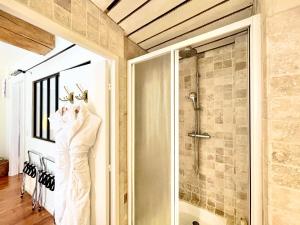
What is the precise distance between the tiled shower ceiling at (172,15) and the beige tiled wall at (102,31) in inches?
3.5

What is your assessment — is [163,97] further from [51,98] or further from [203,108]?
[51,98]

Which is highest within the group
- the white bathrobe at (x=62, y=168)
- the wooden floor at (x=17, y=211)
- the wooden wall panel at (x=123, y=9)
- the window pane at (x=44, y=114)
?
the wooden wall panel at (x=123, y=9)

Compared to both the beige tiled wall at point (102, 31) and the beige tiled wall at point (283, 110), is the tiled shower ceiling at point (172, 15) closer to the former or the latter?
the beige tiled wall at point (102, 31)

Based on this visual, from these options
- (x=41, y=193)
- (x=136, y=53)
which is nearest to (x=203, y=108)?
(x=136, y=53)

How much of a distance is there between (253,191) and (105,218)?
4.01 ft

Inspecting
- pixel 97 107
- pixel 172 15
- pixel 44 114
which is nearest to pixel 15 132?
pixel 44 114

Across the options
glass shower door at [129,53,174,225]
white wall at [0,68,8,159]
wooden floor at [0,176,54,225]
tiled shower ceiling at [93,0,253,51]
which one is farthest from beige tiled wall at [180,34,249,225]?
white wall at [0,68,8,159]

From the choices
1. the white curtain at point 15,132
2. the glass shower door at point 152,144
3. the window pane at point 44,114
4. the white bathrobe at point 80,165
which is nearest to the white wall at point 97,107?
the white bathrobe at point 80,165

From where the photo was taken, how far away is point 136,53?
1733 mm

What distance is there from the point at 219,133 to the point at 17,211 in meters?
2.89

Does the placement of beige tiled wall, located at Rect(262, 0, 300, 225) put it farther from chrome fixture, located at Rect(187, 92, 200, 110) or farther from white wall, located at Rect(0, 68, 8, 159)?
white wall, located at Rect(0, 68, 8, 159)

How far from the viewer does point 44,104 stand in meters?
2.58

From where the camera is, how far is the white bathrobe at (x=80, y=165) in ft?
5.01

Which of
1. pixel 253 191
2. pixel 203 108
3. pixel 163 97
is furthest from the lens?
pixel 203 108
